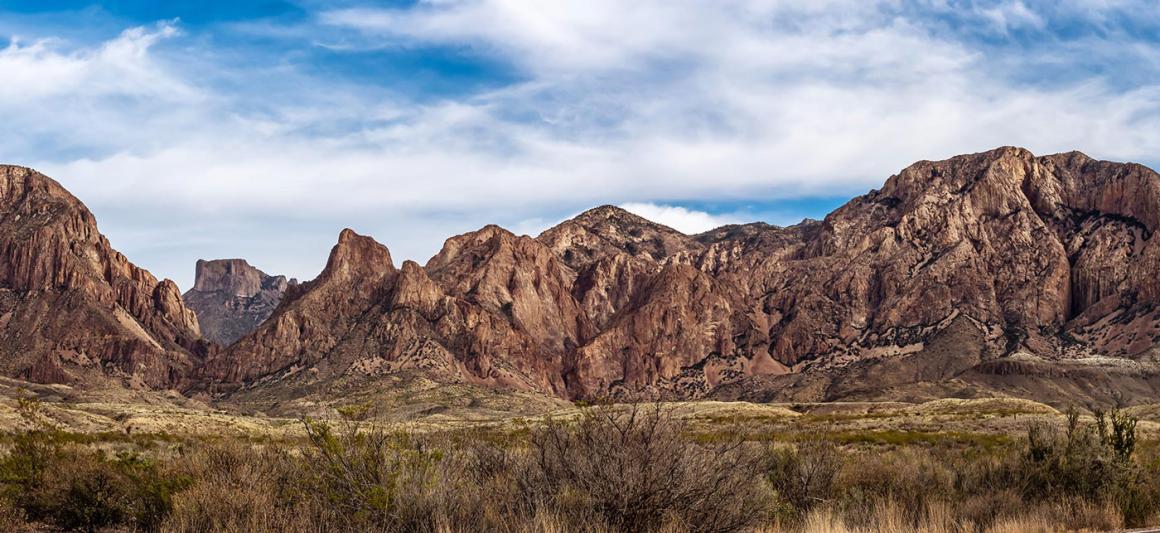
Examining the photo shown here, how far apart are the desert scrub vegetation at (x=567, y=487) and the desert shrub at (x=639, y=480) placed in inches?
1.2

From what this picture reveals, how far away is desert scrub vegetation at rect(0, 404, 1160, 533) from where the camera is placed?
1241 centimetres

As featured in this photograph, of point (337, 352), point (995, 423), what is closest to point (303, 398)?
point (337, 352)

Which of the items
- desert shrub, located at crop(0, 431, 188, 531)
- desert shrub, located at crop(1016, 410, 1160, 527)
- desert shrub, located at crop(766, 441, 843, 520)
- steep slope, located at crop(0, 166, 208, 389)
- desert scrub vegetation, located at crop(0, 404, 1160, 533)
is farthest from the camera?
steep slope, located at crop(0, 166, 208, 389)

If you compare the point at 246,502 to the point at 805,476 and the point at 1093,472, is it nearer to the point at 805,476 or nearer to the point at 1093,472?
the point at 805,476

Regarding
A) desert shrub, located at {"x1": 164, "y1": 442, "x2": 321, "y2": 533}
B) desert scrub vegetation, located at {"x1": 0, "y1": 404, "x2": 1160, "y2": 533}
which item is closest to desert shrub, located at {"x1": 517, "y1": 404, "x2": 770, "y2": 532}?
desert scrub vegetation, located at {"x1": 0, "y1": 404, "x2": 1160, "y2": 533}

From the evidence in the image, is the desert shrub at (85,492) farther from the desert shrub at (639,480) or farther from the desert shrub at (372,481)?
the desert shrub at (639,480)

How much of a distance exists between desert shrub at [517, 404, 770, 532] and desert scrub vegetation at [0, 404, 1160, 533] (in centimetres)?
3

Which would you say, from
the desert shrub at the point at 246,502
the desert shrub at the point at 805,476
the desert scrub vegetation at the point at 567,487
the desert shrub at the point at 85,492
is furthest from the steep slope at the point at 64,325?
the desert shrub at the point at 805,476

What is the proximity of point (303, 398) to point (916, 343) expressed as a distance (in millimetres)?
131149

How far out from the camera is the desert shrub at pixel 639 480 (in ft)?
40.9

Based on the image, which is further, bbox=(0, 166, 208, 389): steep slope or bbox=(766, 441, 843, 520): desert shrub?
bbox=(0, 166, 208, 389): steep slope

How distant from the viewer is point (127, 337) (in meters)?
186

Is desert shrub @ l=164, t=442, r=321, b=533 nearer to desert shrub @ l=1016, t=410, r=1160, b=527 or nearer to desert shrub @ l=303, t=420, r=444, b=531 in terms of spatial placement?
desert shrub @ l=303, t=420, r=444, b=531

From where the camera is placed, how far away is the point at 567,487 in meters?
13.0
